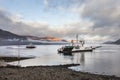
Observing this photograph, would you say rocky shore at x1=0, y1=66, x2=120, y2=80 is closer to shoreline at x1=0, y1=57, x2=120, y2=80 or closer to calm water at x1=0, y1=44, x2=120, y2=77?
shoreline at x1=0, y1=57, x2=120, y2=80

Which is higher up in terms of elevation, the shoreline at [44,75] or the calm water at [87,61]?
the shoreline at [44,75]

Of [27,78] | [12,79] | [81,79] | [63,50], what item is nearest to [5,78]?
[12,79]

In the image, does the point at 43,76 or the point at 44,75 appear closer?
the point at 43,76

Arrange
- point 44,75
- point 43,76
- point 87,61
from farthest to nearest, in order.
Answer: point 87,61
point 44,75
point 43,76

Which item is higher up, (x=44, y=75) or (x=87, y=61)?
(x=44, y=75)

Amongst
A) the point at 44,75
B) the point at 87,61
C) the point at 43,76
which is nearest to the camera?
the point at 43,76

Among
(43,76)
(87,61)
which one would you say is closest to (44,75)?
(43,76)

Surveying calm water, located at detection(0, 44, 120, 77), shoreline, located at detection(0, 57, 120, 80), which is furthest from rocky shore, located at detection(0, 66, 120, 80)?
calm water, located at detection(0, 44, 120, 77)

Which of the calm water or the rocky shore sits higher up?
the rocky shore

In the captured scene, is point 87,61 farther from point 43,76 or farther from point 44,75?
point 43,76

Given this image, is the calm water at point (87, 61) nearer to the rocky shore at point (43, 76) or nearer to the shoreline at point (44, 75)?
the shoreline at point (44, 75)

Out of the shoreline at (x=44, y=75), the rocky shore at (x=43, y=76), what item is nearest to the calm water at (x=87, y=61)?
the shoreline at (x=44, y=75)

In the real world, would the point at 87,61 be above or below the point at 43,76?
below

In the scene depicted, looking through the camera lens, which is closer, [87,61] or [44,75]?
[44,75]
